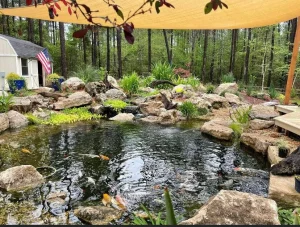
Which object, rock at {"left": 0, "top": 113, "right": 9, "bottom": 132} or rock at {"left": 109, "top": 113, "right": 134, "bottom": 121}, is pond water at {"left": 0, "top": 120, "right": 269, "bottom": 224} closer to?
rock at {"left": 0, "top": 113, "right": 9, "bottom": 132}

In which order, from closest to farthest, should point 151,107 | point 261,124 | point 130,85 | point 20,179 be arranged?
point 20,179 < point 261,124 < point 151,107 < point 130,85

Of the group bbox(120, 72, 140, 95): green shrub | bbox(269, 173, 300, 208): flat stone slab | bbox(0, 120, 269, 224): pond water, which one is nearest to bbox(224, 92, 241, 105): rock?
bbox(0, 120, 269, 224): pond water

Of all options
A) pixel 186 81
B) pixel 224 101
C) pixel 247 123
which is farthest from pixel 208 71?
pixel 247 123

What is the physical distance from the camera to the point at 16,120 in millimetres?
6668

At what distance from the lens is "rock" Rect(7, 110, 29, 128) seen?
655 cm

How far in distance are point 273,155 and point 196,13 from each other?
9.75 feet

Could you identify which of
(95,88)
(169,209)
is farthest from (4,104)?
(169,209)

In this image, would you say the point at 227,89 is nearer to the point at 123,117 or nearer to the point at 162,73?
the point at 162,73

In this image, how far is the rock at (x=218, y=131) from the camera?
5727mm

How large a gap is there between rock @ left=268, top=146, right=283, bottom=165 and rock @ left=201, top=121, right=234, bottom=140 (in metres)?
1.22

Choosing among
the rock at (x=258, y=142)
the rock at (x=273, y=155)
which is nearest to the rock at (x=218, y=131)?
the rock at (x=258, y=142)

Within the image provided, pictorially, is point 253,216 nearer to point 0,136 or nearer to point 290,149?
point 290,149

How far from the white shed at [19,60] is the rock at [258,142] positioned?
403 inches

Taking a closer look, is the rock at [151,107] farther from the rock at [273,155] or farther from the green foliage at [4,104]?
A: the rock at [273,155]
